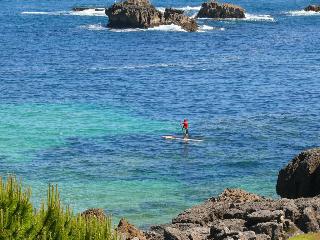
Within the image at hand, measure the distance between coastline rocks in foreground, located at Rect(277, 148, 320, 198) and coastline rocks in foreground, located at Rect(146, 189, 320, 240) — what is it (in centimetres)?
462

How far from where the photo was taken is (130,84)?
11194 centimetres

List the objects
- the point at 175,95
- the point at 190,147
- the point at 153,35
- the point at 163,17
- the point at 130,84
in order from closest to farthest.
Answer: the point at 190,147 < the point at 175,95 < the point at 130,84 < the point at 153,35 < the point at 163,17

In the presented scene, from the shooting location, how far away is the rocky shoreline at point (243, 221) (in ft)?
133

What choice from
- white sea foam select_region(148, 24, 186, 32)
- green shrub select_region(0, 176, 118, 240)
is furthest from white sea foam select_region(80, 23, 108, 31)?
green shrub select_region(0, 176, 118, 240)

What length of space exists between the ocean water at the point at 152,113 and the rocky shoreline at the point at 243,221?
375 inches

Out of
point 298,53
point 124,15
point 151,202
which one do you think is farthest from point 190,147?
point 124,15

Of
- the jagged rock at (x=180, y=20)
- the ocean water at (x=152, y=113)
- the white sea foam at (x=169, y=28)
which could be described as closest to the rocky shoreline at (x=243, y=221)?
the ocean water at (x=152, y=113)

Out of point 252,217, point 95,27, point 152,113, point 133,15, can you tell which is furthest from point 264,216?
point 95,27

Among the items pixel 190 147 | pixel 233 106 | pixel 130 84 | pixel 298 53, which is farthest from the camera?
pixel 298 53

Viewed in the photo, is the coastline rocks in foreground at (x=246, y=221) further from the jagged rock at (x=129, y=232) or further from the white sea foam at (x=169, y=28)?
the white sea foam at (x=169, y=28)

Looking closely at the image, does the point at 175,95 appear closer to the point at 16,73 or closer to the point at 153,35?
the point at 16,73

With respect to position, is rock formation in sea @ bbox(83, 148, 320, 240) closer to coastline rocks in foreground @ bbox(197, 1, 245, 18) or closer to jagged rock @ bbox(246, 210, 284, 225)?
jagged rock @ bbox(246, 210, 284, 225)

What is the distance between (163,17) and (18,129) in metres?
99.1

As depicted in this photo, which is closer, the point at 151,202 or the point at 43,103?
the point at 151,202
